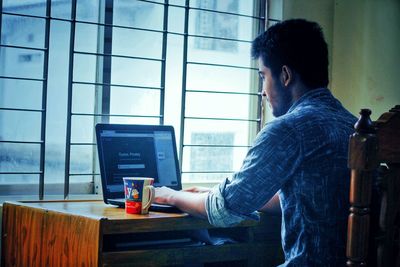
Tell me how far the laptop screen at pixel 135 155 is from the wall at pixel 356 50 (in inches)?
41.6

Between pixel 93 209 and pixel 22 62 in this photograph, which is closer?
pixel 93 209

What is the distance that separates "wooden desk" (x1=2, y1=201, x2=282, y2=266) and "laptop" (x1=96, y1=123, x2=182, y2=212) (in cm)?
10

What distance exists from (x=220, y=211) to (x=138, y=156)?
0.63 meters

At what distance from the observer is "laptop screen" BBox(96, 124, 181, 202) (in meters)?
2.23

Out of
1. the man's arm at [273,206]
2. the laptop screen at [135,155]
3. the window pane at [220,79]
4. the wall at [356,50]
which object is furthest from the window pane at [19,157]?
the wall at [356,50]

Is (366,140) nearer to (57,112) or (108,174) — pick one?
(108,174)

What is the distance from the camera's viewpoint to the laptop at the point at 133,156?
2.22m

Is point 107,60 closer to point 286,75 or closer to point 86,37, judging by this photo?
point 86,37

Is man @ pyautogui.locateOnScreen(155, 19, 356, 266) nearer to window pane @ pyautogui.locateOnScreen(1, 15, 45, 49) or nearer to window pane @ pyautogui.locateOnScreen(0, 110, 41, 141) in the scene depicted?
window pane @ pyautogui.locateOnScreen(0, 110, 41, 141)

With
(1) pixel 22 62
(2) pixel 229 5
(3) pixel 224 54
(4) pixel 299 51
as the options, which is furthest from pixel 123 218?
(2) pixel 229 5

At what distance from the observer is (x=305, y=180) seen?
1.64m

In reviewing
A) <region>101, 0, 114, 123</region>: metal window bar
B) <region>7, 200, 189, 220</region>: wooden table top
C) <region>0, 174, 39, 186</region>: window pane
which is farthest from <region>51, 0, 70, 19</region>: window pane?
<region>7, 200, 189, 220</region>: wooden table top

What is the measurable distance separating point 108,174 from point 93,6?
82cm

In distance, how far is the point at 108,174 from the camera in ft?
7.27
